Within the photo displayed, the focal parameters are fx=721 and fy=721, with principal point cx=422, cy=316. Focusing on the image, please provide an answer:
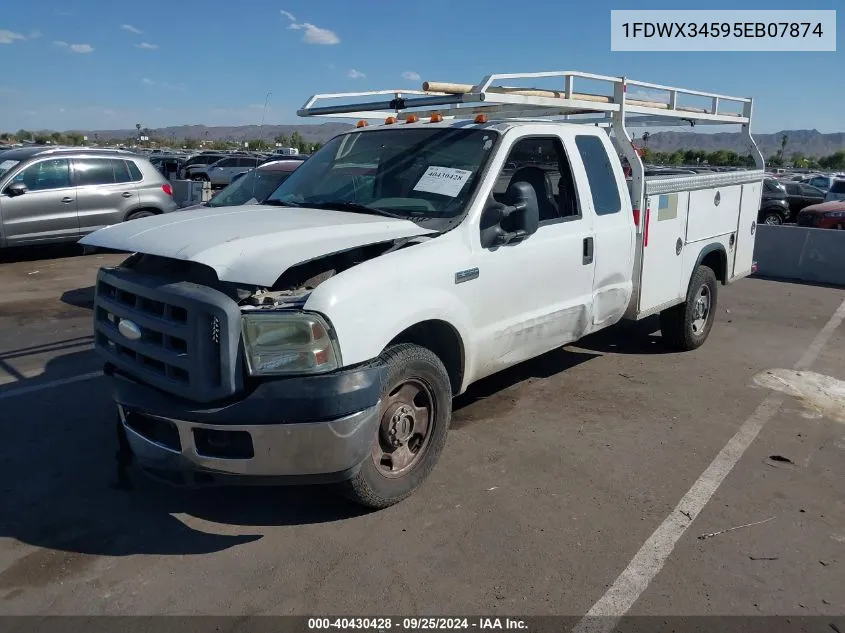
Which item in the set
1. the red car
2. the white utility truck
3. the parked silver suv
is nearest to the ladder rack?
the white utility truck

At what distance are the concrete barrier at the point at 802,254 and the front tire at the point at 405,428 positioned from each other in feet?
33.5

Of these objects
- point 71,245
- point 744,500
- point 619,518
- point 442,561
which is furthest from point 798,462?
point 71,245

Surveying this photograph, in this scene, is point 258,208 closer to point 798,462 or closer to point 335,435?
point 335,435

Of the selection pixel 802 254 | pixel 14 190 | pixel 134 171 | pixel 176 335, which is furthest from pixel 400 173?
pixel 802 254

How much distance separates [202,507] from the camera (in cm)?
395

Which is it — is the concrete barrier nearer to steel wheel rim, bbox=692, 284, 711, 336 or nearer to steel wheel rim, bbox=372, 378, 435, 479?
steel wheel rim, bbox=692, 284, 711, 336

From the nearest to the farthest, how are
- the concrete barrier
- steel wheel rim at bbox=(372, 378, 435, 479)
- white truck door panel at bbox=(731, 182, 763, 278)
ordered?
steel wheel rim at bbox=(372, 378, 435, 479) → white truck door panel at bbox=(731, 182, 763, 278) → the concrete barrier

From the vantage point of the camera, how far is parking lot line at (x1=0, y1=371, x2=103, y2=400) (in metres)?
5.53

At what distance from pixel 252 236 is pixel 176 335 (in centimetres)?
64

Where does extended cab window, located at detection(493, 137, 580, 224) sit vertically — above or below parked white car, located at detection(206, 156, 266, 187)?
above

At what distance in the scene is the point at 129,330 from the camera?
3613 mm

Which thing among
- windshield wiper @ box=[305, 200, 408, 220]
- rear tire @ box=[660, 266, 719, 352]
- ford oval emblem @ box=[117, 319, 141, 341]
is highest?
windshield wiper @ box=[305, 200, 408, 220]

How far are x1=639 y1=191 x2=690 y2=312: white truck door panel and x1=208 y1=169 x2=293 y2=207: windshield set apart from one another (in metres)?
5.31

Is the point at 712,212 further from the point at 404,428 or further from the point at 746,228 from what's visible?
the point at 404,428
